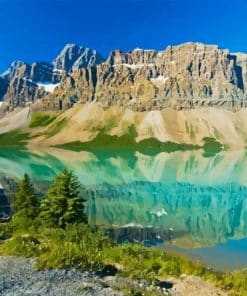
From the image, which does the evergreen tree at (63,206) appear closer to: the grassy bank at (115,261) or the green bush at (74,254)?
the green bush at (74,254)

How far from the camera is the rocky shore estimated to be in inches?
709

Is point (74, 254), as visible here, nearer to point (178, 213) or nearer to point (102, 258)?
point (102, 258)

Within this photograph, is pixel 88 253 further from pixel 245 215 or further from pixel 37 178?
pixel 37 178

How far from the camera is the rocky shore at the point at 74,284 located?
18.0 meters

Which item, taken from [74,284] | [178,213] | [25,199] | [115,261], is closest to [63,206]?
[25,199]

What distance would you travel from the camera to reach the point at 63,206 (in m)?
41.1

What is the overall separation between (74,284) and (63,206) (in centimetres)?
2253

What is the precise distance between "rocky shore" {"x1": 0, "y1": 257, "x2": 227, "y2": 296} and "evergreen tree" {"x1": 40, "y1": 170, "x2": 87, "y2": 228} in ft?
59.7

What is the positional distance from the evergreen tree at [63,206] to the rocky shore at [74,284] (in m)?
18.2

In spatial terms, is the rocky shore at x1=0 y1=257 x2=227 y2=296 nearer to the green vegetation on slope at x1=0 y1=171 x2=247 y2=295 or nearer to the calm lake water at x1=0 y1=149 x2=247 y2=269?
the green vegetation on slope at x1=0 y1=171 x2=247 y2=295

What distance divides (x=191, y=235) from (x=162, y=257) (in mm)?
36644

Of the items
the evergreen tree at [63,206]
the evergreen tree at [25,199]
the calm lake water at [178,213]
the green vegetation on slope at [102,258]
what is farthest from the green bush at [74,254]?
the calm lake water at [178,213]

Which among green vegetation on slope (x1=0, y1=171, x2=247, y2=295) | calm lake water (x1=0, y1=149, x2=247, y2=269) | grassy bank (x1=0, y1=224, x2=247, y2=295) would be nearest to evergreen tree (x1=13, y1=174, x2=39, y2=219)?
calm lake water (x1=0, y1=149, x2=247, y2=269)

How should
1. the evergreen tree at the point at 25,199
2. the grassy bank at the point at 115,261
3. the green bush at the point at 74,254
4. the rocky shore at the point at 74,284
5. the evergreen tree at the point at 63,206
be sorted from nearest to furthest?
the rocky shore at the point at 74,284
the green bush at the point at 74,254
the grassy bank at the point at 115,261
the evergreen tree at the point at 63,206
the evergreen tree at the point at 25,199
